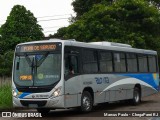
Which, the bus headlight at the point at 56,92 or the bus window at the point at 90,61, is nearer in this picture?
the bus headlight at the point at 56,92

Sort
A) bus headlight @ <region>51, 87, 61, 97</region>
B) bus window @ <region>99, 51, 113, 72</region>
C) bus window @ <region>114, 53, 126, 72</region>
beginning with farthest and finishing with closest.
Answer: bus window @ <region>114, 53, 126, 72</region>
bus window @ <region>99, 51, 113, 72</region>
bus headlight @ <region>51, 87, 61, 97</region>

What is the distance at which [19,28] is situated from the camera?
35.5m

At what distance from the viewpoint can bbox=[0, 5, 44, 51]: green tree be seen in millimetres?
35062

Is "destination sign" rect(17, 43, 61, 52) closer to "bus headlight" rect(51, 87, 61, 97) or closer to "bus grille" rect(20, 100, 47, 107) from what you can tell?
"bus headlight" rect(51, 87, 61, 97)

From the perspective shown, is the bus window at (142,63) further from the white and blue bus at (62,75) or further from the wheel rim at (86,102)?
the wheel rim at (86,102)

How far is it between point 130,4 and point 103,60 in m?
19.2

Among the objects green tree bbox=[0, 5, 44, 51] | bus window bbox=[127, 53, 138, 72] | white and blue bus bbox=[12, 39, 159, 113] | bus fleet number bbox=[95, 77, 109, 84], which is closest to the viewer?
white and blue bus bbox=[12, 39, 159, 113]

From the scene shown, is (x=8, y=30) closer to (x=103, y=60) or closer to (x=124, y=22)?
(x=124, y=22)

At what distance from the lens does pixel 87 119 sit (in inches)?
596

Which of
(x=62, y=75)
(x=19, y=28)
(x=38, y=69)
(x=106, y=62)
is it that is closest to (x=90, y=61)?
(x=106, y=62)

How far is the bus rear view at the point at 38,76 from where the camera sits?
1562 cm

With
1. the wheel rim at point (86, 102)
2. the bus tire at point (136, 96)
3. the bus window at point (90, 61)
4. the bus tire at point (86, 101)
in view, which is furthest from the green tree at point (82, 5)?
the wheel rim at point (86, 102)

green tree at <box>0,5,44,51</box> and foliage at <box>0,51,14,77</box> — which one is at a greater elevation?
green tree at <box>0,5,44,51</box>

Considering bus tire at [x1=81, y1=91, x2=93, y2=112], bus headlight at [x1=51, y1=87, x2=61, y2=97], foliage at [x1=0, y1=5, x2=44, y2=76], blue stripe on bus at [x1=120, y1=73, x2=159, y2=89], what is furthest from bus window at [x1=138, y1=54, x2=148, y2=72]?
foliage at [x1=0, y1=5, x2=44, y2=76]
